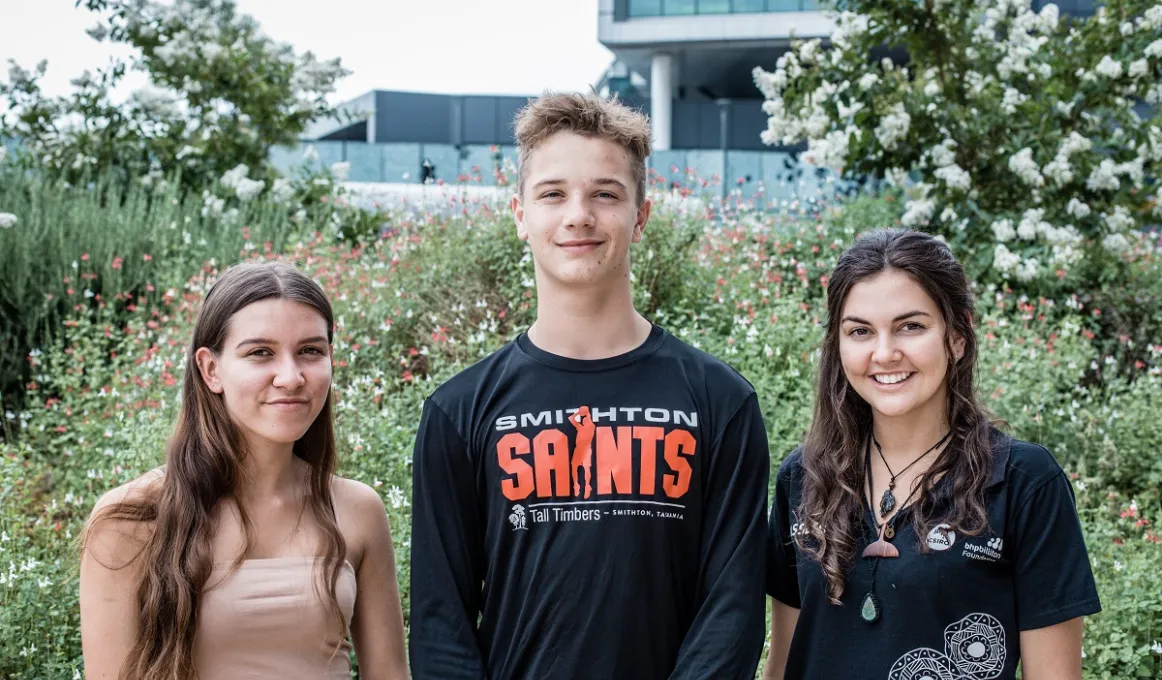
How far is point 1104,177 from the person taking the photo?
706 cm

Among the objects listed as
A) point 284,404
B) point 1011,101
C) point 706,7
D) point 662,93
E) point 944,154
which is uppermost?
point 706,7

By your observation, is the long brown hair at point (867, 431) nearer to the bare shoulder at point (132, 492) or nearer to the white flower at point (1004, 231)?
the bare shoulder at point (132, 492)

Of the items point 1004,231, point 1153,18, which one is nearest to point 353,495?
point 1004,231

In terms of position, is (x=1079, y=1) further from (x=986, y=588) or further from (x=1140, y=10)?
(x=986, y=588)

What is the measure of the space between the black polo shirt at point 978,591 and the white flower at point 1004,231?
506 centimetres

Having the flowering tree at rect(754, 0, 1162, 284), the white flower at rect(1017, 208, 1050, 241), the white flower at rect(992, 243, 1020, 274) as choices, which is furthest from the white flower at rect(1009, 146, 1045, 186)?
the white flower at rect(992, 243, 1020, 274)

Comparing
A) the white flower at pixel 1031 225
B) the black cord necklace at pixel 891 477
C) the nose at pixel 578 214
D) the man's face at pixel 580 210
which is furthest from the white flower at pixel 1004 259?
the nose at pixel 578 214

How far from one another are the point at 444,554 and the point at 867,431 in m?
0.99

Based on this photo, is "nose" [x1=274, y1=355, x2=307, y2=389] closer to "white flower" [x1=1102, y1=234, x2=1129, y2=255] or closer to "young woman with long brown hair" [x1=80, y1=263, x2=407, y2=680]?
"young woman with long brown hair" [x1=80, y1=263, x2=407, y2=680]

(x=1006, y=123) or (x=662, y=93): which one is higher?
(x=662, y=93)

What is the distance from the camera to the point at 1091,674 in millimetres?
3641

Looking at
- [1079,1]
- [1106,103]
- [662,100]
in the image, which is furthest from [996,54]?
[1079,1]

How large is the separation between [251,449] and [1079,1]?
25.5 metres

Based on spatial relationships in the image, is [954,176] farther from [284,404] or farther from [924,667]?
[284,404]
